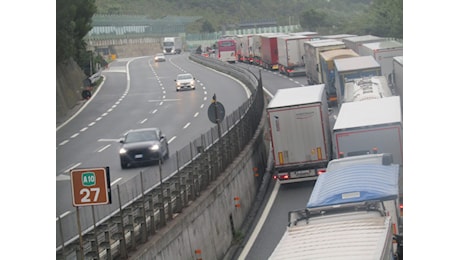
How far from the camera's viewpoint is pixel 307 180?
36.1 meters

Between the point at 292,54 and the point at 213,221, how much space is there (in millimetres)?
60101

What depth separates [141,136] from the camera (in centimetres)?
4084

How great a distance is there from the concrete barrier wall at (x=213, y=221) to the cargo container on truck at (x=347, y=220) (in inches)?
136

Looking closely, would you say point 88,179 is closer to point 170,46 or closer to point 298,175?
point 298,175

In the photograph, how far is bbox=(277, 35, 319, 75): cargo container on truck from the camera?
275 feet

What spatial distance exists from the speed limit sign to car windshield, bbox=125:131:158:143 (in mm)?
24929

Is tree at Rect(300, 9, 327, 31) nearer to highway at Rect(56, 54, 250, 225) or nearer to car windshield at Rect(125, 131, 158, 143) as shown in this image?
highway at Rect(56, 54, 250, 225)

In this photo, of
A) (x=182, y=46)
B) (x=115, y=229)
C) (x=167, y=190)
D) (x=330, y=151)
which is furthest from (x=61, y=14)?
(x=182, y=46)

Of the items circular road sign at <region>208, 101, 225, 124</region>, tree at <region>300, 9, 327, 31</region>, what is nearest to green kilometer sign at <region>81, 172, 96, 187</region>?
circular road sign at <region>208, 101, 225, 124</region>

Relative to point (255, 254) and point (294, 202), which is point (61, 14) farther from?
point (255, 254)

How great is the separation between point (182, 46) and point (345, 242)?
566 feet

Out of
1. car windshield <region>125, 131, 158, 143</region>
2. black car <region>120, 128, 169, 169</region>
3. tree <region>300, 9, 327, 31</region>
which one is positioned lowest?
black car <region>120, 128, 169, 169</region>

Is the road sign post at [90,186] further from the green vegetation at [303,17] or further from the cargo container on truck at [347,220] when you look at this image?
the green vegetation at [303,17]

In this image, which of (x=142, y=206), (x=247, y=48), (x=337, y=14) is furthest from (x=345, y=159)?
(x=337, y=14)
